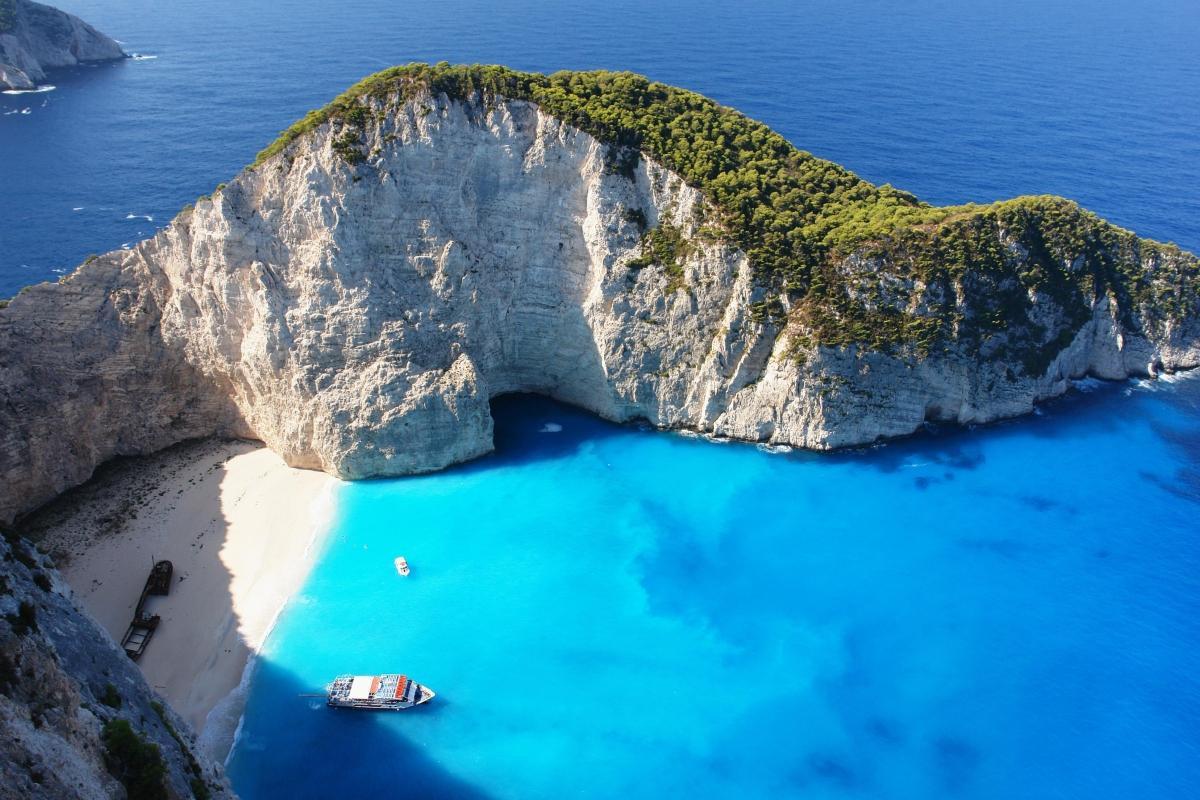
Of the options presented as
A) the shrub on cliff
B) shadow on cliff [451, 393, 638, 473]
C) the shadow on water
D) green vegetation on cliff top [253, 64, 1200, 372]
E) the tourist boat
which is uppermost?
green vegetation on cliff top [253, 64, 1200, 372]

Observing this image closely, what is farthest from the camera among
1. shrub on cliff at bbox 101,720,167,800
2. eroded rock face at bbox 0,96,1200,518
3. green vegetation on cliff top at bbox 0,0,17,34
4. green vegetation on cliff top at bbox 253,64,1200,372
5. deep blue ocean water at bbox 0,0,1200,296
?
green vegetation on cliff top at bbox 0,0,17,34

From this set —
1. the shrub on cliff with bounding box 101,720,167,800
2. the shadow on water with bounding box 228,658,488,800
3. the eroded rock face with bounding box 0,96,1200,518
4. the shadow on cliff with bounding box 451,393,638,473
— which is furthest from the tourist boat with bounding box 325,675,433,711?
the shadow on cliff with bounding box 451,393,638,473

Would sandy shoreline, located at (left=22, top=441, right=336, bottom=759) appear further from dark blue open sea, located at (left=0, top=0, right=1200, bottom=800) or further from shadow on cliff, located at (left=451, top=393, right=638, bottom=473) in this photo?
shadow on cliff, located at (left=451, top=393, right=638, bottom=473)

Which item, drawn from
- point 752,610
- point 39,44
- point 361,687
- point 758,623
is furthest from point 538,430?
point 39,44

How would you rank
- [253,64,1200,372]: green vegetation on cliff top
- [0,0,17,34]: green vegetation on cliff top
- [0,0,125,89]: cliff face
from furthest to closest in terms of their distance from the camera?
[0,0,17,34]: green vegetation on cliff top < [0,0,125,89]: cliff face < [253,64,1200,372]: green vegetation on cliff top

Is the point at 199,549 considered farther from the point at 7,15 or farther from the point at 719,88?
the point at 7,15

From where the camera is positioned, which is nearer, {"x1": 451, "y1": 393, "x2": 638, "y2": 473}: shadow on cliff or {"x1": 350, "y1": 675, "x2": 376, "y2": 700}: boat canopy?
{"x1": 350, "y1": 675, "x2": 376, "y2": 700}: boat canopy

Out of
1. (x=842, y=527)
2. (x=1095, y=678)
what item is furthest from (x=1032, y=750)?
(x=842, y=527)
